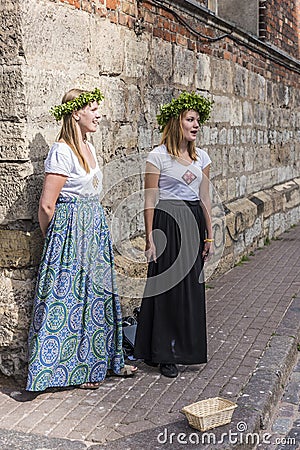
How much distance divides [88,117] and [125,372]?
1.73 m

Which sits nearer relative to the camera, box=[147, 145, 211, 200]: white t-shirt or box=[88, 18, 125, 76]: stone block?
box=[147, 145, 211, 200]: white t-shirt

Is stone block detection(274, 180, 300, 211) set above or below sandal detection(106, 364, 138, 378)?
above

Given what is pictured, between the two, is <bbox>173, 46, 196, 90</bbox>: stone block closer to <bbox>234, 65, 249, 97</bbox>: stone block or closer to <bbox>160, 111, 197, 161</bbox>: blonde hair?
<bbox>234, 65, 249, 97</bbox>: stone block

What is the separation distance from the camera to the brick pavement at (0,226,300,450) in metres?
4.08

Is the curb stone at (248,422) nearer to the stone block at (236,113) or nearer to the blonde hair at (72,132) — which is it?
the blonde hair at (72,132)

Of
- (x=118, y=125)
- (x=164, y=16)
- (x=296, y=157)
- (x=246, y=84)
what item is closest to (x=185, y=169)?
(x=118, y=125)

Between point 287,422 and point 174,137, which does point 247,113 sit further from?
point 287,422

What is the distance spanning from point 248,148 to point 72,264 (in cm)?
557

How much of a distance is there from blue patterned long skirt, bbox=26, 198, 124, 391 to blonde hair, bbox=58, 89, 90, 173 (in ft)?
0.87

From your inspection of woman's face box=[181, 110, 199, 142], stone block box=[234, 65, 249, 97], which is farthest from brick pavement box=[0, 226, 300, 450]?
stone block box=[234, 65, 249, 97]

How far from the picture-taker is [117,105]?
573cm

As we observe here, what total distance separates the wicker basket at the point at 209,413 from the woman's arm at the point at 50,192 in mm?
1435

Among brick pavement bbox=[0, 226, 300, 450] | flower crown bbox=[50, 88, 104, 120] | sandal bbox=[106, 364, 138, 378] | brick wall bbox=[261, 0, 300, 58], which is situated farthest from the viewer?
brick wall bbox=[261, 0, 300, 58]

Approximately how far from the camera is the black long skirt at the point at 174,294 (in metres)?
5.05
